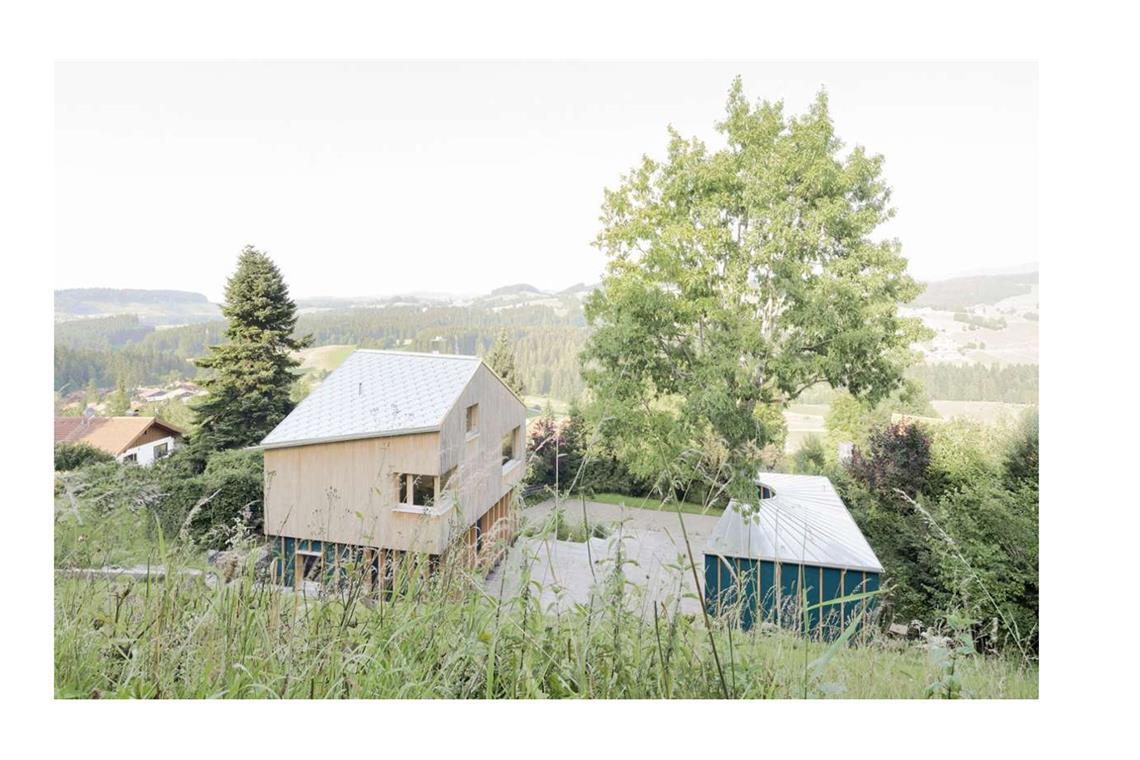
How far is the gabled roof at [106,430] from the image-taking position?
2918mm

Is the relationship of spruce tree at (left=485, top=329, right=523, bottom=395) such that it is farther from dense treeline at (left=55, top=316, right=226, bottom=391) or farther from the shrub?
dense treeline at (left=55, top=316, right=226, bottom=391)

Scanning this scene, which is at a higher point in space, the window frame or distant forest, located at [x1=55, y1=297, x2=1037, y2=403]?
distant forest, located at [x1=55, y1=297, x2=1037, y2=403]

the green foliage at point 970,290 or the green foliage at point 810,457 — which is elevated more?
the green foliage at point 970,290

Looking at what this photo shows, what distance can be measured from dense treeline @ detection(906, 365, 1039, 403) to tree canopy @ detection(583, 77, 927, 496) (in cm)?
14

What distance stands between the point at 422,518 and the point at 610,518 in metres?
0.77

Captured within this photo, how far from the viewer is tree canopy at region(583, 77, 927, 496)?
296 cm

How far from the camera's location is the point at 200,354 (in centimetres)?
306

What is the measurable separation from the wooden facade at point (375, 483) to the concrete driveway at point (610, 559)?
13.0 inches

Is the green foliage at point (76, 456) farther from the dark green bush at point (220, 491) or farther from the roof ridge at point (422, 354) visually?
the roof ridge at point (422, 354)

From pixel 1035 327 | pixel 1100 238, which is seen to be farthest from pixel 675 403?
pixel 1100 238

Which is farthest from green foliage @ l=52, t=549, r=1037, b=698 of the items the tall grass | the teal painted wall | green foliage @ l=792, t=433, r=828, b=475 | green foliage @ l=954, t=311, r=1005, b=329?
green foliage @ l=954, t=311, r=1005, b=329

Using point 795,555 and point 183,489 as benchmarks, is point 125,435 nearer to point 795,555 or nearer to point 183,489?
point 183,489

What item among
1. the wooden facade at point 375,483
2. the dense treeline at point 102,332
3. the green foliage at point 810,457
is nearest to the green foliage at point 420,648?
the wooden facade at point 375,483

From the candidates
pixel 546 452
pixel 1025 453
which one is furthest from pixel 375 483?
pixel 1025 453
